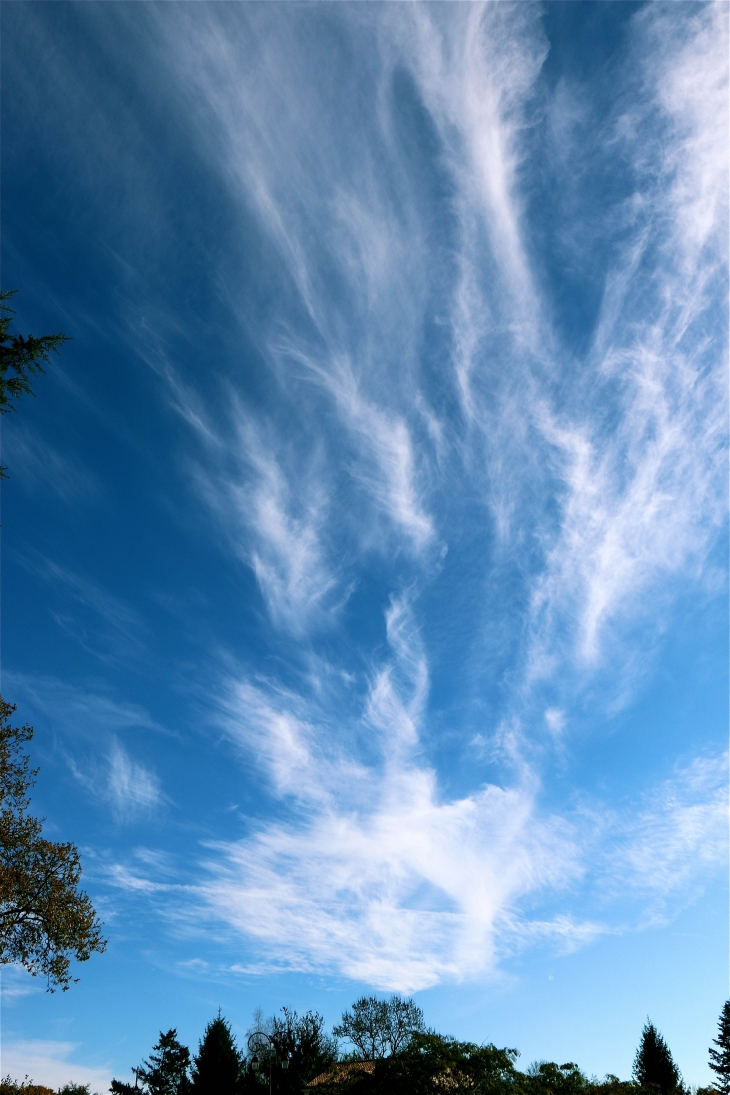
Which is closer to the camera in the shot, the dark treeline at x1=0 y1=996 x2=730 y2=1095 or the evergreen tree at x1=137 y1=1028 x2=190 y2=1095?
the dark treeline at x1=0 y1=996 x2=730 y2=1095

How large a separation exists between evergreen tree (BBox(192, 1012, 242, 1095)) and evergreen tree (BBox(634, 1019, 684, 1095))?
2859 cm

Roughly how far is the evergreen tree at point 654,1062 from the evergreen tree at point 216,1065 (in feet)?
93.8

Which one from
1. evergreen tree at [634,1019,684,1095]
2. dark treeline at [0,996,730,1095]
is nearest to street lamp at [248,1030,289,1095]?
dark treeline at [0,996,730,1095]

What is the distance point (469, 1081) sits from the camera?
669 inches

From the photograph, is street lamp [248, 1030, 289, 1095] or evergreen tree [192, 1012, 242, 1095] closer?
street lamp [248, 1030, 289, 1095]

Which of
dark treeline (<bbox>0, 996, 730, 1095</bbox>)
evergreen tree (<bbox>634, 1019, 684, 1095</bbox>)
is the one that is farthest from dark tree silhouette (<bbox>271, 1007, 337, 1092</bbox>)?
evergreen tree (<bbox>634, 1019, 684, 1095</bbox>)

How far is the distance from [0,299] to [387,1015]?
7465cm

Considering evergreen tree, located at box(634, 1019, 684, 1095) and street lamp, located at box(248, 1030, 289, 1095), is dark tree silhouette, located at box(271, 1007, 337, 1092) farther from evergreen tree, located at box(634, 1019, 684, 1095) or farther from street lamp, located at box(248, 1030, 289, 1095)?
evergreen tree, located at box(634, 1019, 684, 1095)

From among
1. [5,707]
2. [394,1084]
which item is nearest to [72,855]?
[5,707]

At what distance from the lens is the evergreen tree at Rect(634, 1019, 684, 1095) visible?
158 ft

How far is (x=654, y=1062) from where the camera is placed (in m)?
50.1

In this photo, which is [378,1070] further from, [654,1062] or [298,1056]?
[654,1062]

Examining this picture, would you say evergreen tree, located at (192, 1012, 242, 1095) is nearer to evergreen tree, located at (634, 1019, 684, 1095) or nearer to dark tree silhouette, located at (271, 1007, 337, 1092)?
dark tree silhouette, located at (271, 1007, 337, 1092)

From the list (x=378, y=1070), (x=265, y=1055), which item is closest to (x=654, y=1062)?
(x=265, y=1055)
